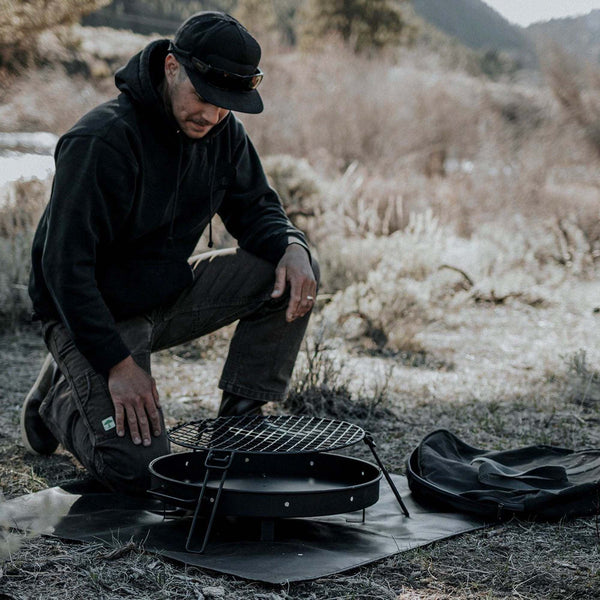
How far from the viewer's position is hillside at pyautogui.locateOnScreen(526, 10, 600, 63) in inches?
446

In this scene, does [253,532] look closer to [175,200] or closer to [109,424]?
[109,424]

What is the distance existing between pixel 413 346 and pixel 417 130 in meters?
13.1

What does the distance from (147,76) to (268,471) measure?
145 centimetres

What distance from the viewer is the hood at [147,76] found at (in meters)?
2.99

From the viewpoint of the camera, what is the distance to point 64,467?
3295 mm

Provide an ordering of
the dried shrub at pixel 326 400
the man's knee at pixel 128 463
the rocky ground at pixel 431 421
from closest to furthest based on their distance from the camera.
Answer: the rocky ground at pixel 431 421, the man's knee at pixel 128 463, the dried shrub at pixel 326 400

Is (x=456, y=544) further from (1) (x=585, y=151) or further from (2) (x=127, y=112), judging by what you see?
(1) (x=585, y=151)

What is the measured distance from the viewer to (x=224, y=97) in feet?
9.19

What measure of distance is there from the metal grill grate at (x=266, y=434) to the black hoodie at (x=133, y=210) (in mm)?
383

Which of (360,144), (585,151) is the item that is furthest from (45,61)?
(585,151)

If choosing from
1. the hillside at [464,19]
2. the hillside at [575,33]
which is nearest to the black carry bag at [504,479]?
the hillside at [575,33]

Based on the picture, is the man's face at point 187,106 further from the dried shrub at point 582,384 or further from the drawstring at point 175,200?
the dried shrub at point 582,384

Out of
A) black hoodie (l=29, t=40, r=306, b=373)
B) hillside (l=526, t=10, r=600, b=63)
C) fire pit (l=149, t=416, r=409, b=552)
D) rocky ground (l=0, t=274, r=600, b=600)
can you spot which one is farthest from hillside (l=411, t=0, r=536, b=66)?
fire pit (l=149, t=416, r=409, b=552)

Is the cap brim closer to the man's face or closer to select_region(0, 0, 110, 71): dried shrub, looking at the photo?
the man's face
